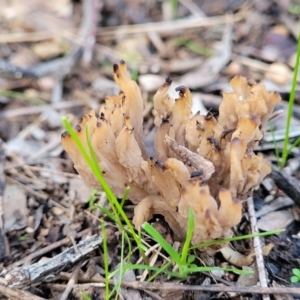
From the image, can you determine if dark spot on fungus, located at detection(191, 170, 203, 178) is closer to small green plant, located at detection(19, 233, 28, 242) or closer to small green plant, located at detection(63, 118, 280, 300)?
small green plant, located at detection(63, 118, 280, 300)

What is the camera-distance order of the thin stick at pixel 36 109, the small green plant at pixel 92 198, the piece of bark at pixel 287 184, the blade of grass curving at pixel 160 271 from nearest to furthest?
the blade of grass curving at pixel 160 271 < the piece of bark at pixel 287 184 < the small green plant at pixel 92 198 < the thin stick at pixel 36 109

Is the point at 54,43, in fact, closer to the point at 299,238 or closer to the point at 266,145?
the point at 266,145

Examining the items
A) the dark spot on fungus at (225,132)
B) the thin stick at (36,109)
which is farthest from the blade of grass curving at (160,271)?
the thin stick at (36,109)

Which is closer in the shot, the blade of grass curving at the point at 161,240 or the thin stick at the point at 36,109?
the blade of grass curving at the point at 161,240

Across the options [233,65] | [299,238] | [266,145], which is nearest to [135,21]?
[233,65]

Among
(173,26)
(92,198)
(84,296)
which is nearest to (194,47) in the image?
(173,26)

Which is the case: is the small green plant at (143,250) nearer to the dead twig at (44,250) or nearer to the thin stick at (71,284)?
the thin stick at (71,284)

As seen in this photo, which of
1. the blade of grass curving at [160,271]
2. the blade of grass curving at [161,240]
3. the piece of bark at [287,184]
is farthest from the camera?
the piece of bark at [287,184]

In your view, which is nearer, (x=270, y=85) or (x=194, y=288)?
(x=194, y=288)
